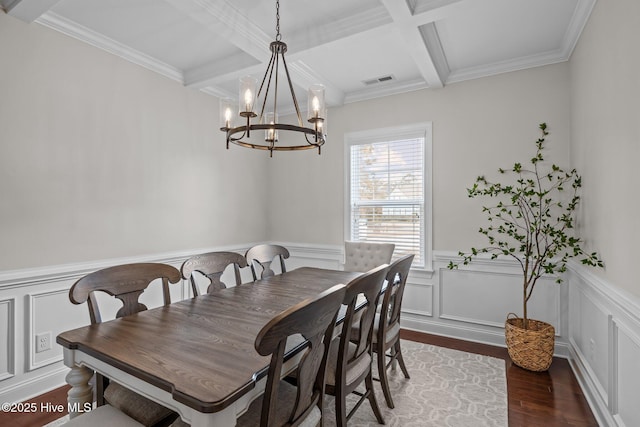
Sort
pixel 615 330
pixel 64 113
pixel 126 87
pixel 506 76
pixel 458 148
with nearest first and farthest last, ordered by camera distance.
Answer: pixel 615 330 → pixel 64 113 → pixel 126 87 → pixel 506 76 → pixel 458 148

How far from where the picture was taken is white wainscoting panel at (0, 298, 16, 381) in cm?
234

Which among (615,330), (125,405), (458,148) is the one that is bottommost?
(125,405)

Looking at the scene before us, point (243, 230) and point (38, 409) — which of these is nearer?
point (38, 409)

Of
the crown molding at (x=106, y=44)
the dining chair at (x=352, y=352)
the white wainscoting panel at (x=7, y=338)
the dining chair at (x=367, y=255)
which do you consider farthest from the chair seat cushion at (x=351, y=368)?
the crown molding at (x=106, y=44)

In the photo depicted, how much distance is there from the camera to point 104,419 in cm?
133

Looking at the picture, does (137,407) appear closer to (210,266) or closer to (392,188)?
(210,266)

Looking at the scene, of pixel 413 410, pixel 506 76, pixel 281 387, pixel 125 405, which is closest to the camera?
pixel 125 405

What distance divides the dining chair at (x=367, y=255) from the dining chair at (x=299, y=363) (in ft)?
6.68

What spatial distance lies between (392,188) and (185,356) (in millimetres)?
3160

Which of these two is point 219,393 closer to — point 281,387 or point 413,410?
point 281,387

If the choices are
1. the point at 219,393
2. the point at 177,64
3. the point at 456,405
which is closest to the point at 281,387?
the point at 219,393

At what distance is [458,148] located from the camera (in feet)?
11.8

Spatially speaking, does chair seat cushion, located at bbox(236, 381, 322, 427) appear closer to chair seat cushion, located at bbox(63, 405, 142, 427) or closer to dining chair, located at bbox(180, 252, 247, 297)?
chair seat cushion, located at bbox(63, 405, 142, 427)

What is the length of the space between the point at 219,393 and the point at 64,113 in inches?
108
